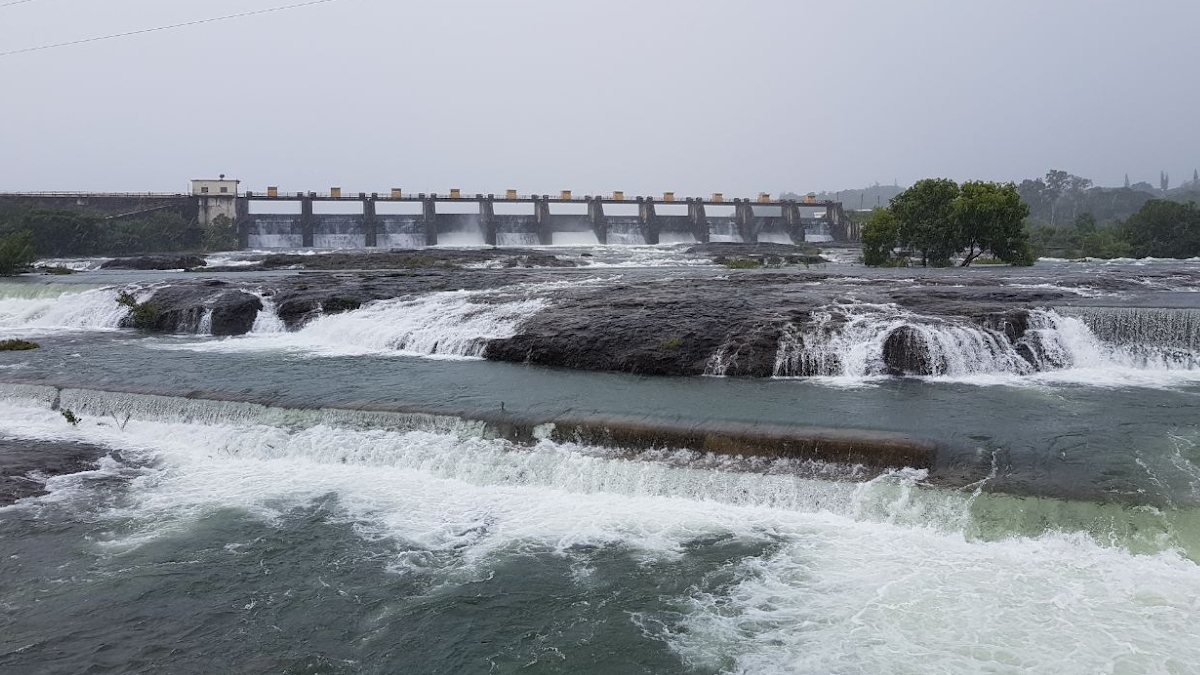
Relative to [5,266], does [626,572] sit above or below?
below

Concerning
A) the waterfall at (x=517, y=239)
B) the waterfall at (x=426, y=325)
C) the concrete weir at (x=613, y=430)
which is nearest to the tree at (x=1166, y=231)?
the waterfall at (x=517, y=239)

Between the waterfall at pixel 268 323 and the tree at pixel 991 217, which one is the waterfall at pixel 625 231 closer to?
the tree at pixel 991 217

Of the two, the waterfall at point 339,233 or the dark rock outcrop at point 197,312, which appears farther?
the waterfall at point 339,233

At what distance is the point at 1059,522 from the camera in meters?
7.29

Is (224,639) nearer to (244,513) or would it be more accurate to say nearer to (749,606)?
(244,513)

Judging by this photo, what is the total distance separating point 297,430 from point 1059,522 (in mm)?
8889

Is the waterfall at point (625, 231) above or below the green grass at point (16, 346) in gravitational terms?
above

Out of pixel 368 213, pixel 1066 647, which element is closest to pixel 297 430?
pixel 1066 647

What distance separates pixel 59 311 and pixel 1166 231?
2015 inches

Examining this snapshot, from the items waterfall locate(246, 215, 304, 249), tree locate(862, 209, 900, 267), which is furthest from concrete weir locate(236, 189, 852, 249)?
tree locate(862, 209, 900, 267)

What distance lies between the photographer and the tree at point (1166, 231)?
143 ft

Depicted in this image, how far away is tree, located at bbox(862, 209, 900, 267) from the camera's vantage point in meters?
34.3

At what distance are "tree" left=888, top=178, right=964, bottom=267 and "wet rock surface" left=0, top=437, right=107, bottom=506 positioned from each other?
30.6 meters

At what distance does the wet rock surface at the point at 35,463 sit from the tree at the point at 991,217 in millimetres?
30129
